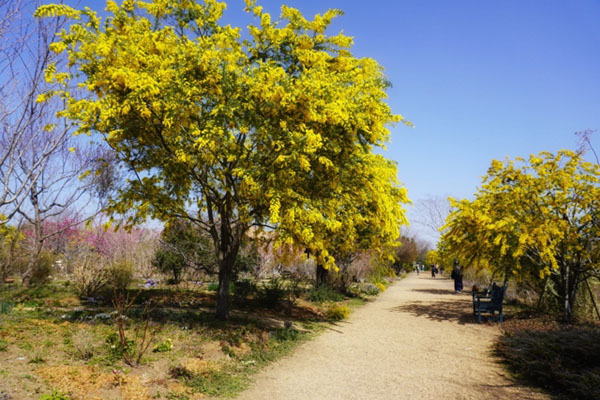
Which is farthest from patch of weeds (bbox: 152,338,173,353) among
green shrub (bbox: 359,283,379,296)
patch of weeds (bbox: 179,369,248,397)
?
green shrub (bbox: 359,283,379,296)

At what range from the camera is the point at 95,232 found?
26375 mm

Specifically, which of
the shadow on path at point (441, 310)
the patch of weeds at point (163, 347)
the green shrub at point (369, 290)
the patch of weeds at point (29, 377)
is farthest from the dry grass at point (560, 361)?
the green shrub at point (369, 290)

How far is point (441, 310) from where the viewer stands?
50.5ft

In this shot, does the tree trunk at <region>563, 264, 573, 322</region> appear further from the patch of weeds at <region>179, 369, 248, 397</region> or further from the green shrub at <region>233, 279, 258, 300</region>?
the patch of weeds at <region>179, 369, 248, 397</region>

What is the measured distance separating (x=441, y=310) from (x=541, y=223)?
5618 millimetres

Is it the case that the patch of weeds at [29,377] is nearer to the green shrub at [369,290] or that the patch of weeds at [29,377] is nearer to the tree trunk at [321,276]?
the tree trunk at [321,276]

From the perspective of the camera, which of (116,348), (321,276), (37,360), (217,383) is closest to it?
(37,360)

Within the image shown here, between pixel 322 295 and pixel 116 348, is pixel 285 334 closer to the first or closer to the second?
pixel 116 348

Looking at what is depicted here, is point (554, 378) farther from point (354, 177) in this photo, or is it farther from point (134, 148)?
point (134, 148)

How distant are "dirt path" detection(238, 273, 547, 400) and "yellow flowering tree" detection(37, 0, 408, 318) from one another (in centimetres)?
241

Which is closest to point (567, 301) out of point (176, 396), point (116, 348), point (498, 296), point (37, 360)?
point (498, 296)

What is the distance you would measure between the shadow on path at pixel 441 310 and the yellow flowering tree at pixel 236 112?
18.5ft

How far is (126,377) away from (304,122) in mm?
5631

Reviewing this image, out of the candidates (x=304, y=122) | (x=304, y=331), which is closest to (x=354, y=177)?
(x=304, y=122)
